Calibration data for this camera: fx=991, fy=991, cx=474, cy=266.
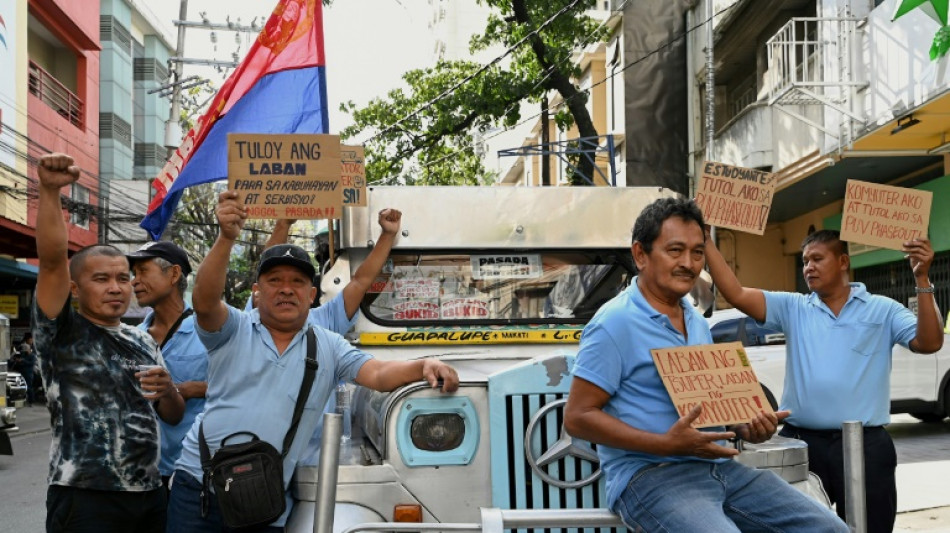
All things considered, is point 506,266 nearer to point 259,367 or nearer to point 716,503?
point 259,367

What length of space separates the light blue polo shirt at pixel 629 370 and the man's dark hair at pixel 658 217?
0.22 meters

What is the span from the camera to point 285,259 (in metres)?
3.62

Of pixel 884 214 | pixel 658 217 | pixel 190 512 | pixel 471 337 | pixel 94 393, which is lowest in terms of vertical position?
pixel 190 512

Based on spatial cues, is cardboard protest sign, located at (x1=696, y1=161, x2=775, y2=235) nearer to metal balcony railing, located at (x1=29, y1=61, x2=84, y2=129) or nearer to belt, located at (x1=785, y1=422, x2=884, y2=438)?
belt, located at (x1=785, y1=422, x2=884, y2=438)

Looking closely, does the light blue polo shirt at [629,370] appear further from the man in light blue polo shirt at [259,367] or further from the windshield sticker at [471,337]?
the windshield sticker at [471,337]

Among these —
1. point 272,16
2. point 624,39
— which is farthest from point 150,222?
point 624,39

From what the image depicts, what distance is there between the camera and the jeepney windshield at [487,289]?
5578 millimetres

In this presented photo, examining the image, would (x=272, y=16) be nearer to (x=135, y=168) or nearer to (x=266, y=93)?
(x=266, y=93)

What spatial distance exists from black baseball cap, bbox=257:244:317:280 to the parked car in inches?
341

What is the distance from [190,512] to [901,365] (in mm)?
10342

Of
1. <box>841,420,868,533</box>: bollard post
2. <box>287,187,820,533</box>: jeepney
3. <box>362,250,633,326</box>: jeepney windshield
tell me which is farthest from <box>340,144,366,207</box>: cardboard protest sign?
<box>841,420,868,533</box>: bollard post

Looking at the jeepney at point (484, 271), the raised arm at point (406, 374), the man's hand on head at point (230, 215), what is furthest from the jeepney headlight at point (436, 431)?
the man's hand on head at point (230, 215)

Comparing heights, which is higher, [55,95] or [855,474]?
[55,95]

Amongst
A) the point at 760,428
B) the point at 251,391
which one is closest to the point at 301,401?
the point at 251,391
